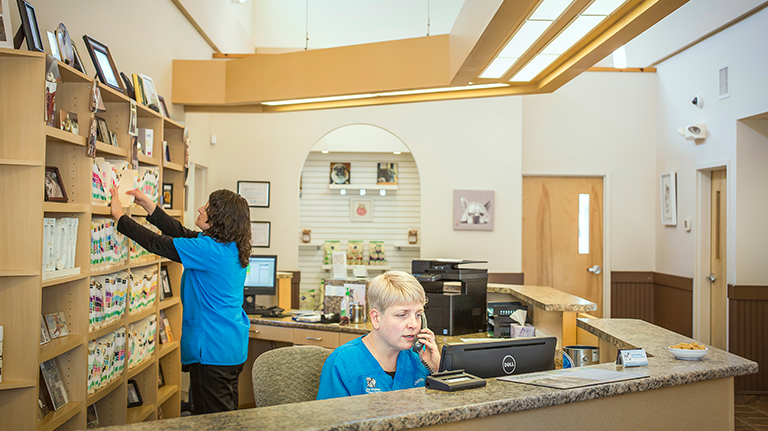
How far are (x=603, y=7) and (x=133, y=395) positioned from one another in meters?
3.52

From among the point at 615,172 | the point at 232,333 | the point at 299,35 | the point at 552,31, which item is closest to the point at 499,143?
the point at 615,172

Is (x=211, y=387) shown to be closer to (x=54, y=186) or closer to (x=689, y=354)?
(x=54, y=186)

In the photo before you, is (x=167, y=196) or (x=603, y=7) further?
(x=167, y=196)

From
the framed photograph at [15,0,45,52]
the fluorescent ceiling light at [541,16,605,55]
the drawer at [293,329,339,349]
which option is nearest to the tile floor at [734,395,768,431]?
the drawer at [293,329,339,349]

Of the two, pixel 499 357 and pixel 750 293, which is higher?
pixel 499 357

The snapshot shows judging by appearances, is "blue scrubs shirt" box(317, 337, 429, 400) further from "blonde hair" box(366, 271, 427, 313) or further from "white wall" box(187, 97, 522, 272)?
"white wall" box(187, 97, 522, 272)

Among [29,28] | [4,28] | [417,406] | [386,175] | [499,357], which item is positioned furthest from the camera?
[386,175]

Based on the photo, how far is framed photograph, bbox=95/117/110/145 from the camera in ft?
9.94

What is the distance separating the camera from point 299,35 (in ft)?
25.8

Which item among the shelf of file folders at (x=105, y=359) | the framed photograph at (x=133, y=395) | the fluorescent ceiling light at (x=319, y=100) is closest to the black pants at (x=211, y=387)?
the shelf of file folders at (x=105, y=359)

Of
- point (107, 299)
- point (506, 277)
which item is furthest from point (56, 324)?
point (506, 277)

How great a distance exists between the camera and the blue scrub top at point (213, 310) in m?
2.96

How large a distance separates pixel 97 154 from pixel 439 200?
4.20 meters

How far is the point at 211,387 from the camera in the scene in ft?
9.96
